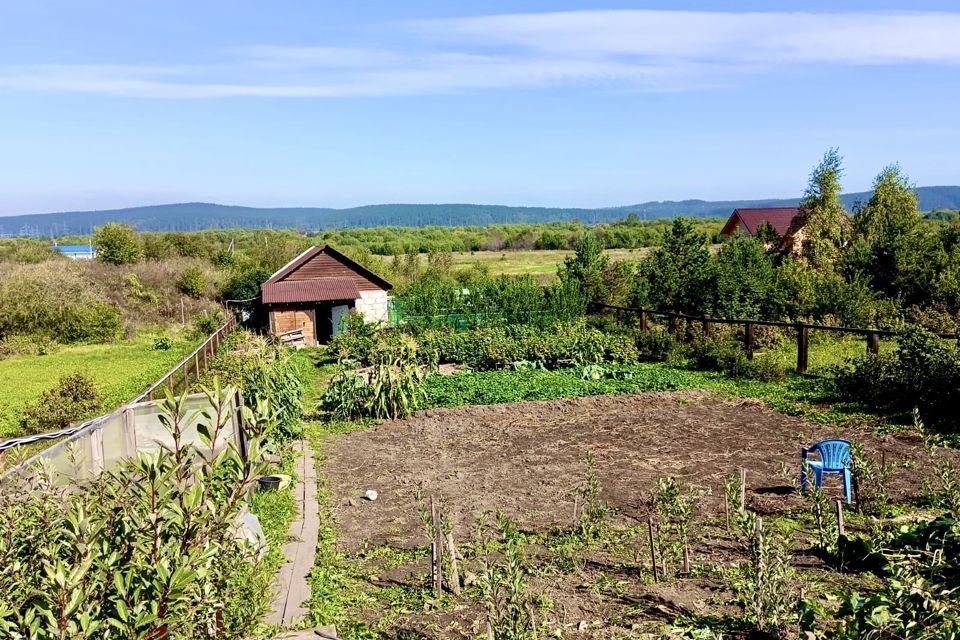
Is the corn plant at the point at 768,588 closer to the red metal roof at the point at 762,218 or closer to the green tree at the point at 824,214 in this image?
the green tree at the point at 824,214

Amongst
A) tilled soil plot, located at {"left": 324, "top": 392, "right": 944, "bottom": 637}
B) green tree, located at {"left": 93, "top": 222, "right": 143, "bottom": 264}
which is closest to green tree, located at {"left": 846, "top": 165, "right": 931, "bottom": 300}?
tilled soil plot, located at {"left": 324, "top": 392, "right": 944, "bottom": 637}

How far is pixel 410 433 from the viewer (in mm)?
11086

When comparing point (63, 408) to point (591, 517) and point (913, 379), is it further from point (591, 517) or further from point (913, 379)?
point (913, 379)

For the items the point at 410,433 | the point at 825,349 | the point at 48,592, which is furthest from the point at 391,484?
the point at 825,349

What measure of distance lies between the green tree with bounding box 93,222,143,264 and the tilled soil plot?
36587 mm

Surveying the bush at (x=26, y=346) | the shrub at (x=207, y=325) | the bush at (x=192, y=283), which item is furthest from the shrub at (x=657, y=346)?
the bush at (x=192, y=283)

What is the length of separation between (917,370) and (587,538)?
787 centimetres

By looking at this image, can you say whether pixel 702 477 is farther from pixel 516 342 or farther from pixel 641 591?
pixel 516 342

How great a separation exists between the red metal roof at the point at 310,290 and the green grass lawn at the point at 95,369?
3.83 meters

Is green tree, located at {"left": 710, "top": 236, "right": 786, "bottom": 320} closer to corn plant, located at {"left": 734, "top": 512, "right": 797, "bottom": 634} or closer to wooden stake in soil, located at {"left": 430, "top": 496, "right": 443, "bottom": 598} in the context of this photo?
corn plant, located at {"left": 734, "top": 512, "right": 797, "bottom": 634}

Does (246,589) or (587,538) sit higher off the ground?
(246,589)

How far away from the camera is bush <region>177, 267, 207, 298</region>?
36.7m

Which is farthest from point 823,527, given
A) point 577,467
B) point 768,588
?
point 577,467

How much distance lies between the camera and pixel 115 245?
140 ft
